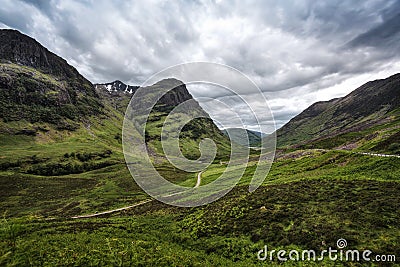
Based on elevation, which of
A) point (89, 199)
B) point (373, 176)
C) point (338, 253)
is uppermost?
point (373, 176)

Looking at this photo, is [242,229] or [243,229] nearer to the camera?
[243,229]

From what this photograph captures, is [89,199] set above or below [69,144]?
below

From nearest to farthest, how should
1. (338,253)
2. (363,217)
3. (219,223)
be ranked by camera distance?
(338,253), (363,217), (219,223)

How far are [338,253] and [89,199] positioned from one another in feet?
268

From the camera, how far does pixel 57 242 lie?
71.2ft

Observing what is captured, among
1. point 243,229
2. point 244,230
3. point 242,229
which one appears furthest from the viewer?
point 242,229

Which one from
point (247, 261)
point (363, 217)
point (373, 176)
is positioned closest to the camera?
point (247, 261)

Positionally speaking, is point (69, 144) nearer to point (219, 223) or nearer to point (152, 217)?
point (152, 217)

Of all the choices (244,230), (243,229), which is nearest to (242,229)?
(243,229)

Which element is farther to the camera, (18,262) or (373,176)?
(373,176)

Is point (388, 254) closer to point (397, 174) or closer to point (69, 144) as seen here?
point (397, 174)

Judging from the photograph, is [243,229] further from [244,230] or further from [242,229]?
[244,230]

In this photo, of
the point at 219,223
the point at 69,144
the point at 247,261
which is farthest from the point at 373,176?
the point at 69,144

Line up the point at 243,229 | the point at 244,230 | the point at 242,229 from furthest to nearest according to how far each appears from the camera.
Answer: the point at 242,229
the point at 243,229
the point at 244,230
